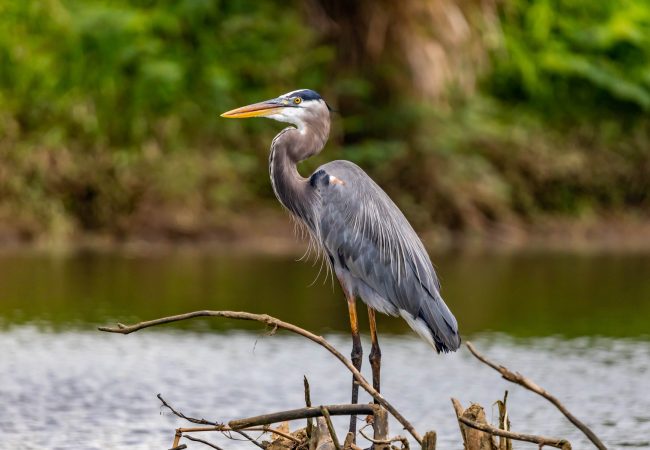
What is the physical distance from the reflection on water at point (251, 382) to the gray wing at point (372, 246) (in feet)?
3.23

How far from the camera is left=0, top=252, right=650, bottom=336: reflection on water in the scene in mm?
13820

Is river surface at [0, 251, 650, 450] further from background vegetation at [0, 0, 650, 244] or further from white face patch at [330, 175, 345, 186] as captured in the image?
background vegetation at [0, 0, 650, 244]

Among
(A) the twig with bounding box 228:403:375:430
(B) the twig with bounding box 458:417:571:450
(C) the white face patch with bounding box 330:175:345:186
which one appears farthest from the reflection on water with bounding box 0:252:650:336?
(B) the twig with bounding box 458:417:571:450

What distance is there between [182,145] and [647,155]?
7.72 meters

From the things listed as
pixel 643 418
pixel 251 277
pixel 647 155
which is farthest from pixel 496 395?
pixel 647 155

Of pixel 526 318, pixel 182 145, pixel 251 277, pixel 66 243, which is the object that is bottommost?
pixel 526 318

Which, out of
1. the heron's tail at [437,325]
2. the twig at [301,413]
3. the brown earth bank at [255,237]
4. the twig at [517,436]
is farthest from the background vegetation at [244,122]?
the twig at [517,436]

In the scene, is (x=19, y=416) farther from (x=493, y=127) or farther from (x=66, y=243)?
(x=493, y=127)

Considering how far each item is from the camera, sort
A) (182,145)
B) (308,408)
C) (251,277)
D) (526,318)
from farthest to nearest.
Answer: (182,145)
(251,277)
(526,318)
(308,408)

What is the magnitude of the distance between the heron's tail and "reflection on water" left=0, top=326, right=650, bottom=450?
872 millimetres

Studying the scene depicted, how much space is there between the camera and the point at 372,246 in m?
8.02

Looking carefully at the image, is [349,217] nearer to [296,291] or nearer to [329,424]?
[329,424]

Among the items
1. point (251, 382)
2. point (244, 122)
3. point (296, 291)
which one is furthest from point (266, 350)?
point (244, 122)

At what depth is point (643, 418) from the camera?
30.7 feet
